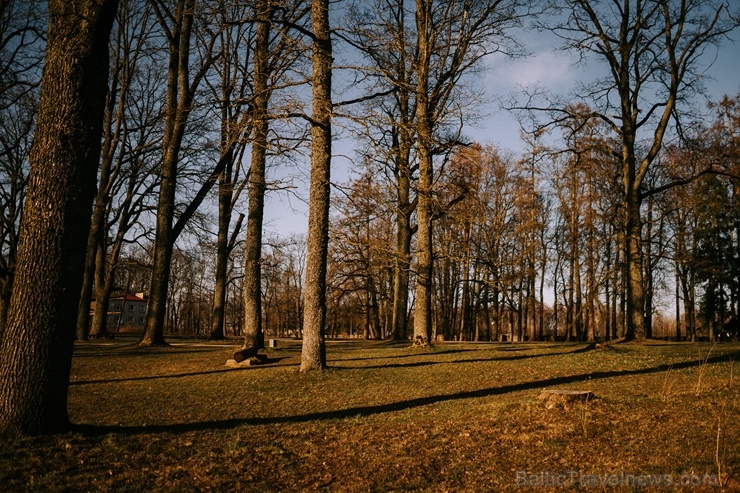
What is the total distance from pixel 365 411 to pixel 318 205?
4.98m

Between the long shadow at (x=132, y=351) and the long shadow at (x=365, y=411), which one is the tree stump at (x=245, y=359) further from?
the long shadow at (x=365, y=411)

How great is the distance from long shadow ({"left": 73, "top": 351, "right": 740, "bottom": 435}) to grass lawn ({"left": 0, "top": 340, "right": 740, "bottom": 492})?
0.03 m

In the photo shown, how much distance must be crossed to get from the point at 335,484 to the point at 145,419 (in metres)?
3.93

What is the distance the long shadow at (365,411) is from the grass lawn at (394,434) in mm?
31

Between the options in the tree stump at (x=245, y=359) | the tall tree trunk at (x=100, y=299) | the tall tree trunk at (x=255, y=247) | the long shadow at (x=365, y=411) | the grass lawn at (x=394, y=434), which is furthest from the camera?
the tall tree trunk at (x=100, y=299)

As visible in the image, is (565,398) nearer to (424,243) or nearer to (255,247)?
(424,243)

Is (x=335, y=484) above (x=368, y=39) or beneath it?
beneath

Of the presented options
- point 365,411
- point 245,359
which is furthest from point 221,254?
point 365,411

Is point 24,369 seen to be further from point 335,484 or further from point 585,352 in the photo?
point 585,352

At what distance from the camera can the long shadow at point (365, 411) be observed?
6.38 metres

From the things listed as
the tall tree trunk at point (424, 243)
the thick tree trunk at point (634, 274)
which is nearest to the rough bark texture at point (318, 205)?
the tall tree trunk at point (424, 243)

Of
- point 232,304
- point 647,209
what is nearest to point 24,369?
point 647,209

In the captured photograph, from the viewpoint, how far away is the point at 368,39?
11.4 meters

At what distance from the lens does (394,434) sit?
620cm
